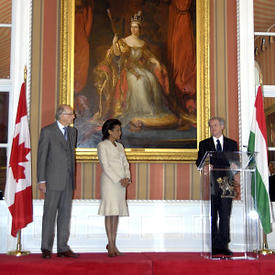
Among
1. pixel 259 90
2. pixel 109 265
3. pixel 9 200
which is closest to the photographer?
pixel 109 265

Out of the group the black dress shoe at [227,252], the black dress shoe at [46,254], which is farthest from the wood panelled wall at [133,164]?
the black dress shoe at [227,252]

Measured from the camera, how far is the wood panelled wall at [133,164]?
6.37m

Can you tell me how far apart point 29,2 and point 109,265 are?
3.60 metres

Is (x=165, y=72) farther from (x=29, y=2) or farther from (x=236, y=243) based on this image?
(x=236, y=243)

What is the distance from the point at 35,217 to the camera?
6.22 m

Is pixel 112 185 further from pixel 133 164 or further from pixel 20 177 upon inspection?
pixel 20 177

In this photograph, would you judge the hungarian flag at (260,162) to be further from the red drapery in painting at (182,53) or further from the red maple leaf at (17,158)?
the red maple leaf at (17,158)

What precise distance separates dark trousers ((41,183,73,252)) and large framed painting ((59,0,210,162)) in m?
0.99

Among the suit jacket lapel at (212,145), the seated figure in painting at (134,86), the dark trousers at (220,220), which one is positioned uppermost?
the seated figure in painting at (134,86)

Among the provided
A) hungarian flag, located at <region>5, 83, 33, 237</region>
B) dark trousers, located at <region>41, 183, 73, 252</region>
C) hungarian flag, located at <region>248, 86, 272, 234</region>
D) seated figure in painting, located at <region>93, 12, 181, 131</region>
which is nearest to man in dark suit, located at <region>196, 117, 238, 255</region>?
hungarian flag, located at <region>248, 86, 272, 234</region>

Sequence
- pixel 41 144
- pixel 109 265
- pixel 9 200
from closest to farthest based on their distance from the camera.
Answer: pixel 109 265 → pixel 41 144 → pixel 9 200

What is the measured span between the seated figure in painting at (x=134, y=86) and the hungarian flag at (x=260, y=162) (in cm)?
100

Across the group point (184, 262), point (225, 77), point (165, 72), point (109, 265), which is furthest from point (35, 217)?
point (225, 77)

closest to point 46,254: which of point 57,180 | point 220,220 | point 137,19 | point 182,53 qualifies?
point 57,180
